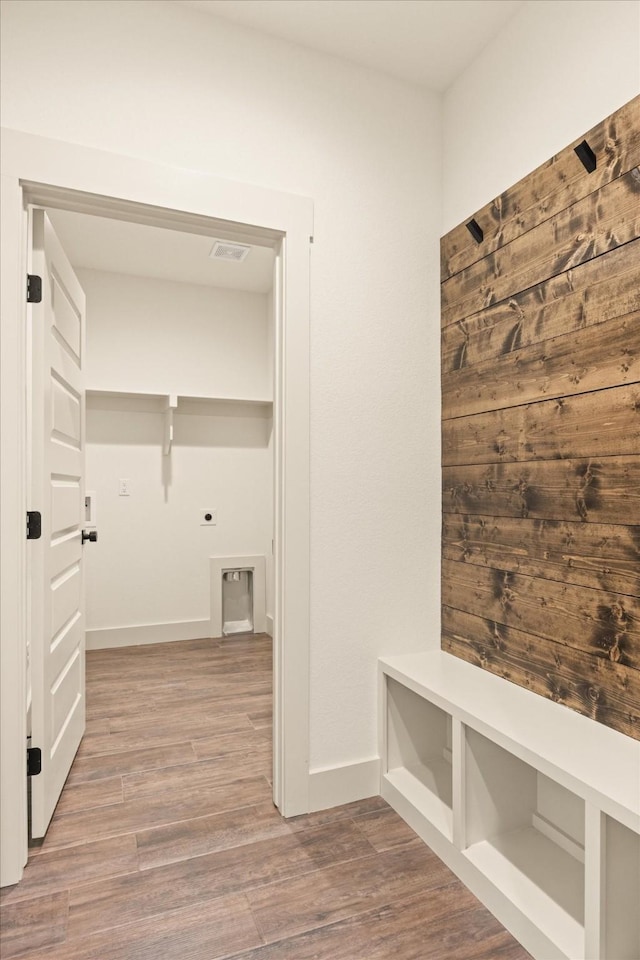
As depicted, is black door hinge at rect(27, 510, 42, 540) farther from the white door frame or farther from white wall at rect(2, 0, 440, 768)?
white wall at rect(2, 0, 440, 768)

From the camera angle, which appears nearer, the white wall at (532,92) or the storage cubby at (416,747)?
the white wall at (532,92)

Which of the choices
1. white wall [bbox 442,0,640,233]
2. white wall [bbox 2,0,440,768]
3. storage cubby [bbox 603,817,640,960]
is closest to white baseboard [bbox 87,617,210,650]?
white wall [bbox 2,0,440,768]

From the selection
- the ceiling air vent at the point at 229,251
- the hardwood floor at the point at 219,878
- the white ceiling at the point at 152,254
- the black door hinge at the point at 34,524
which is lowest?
→ the hardwood floor at the point at 219,878

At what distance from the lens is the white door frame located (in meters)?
1.66

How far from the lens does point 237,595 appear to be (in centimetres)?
470

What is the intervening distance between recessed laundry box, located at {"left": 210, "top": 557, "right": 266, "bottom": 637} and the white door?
1.94 meters

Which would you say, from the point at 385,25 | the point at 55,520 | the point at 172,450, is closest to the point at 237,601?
the point at 172,450

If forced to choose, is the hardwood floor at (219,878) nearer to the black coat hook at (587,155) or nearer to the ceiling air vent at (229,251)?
the black coat hook at (587,155)

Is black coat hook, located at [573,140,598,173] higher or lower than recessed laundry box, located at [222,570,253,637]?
higher

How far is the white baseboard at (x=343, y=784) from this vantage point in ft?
6.68

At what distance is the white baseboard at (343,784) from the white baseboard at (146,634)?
2573mm

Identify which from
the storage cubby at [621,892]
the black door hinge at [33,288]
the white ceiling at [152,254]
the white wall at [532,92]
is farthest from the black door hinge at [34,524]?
the white ceiling at [152,254]

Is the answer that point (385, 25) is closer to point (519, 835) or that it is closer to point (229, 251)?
point (229, 251)

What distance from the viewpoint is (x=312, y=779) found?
2033mm
